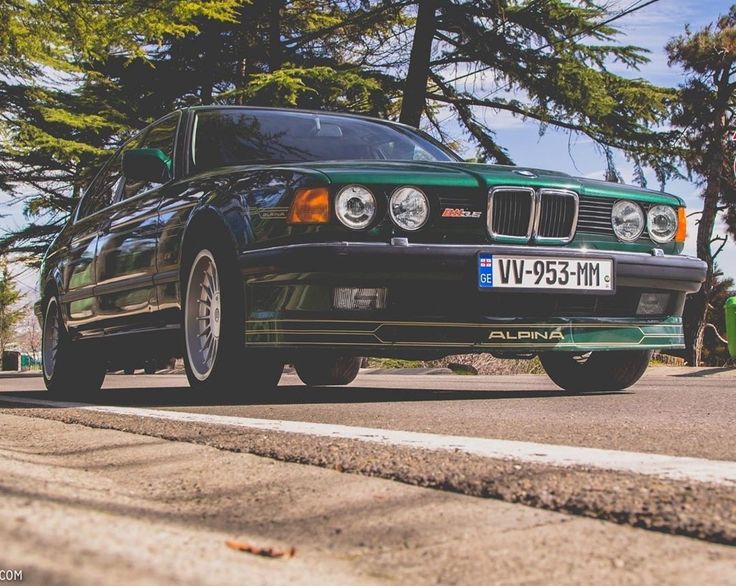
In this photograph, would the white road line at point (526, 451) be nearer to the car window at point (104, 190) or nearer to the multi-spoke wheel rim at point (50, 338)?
the car window at point (104, 190)

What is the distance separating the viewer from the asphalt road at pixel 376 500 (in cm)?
155

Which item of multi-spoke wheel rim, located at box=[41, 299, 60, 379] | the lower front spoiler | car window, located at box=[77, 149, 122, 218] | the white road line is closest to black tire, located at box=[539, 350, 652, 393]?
the lower front spoiler

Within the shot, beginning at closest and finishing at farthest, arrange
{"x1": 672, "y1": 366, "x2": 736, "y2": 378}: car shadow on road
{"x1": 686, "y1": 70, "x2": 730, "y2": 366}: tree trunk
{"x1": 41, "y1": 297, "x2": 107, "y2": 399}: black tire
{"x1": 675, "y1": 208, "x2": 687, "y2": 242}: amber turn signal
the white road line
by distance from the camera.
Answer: the white road line, {"x1": 675, "y1": 208, "x2": 687, "y2": 242}: amber turn signal, {"x1": 41, "y1": 297, "x2": 107, "y2": 399}: black tire, {"x1": 672, "y1": 366, "x2": 736, "y2": 378}: car shadow on road, {"x1": 686, "y1": 70, "x2": 730, "y2": 366}: tree trunk

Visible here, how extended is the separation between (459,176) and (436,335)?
74 centimetres

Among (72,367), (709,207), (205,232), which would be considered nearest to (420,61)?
(709,207)

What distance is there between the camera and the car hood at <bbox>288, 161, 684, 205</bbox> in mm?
4723

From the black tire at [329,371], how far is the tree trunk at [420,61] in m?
10.1

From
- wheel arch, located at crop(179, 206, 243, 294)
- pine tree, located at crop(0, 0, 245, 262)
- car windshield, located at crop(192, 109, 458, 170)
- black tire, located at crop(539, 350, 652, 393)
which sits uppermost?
pine tree, located at crop(0, 0, 245, 262)

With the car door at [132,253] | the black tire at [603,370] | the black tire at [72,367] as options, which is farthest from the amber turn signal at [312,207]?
the black tire at [72,367]

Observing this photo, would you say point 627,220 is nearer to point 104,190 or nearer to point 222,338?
point 222,338

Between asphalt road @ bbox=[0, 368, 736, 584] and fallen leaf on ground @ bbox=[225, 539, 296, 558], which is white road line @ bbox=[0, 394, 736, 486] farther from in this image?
fallen leaf on ground @ bbox=[225, 539, 296, 558]

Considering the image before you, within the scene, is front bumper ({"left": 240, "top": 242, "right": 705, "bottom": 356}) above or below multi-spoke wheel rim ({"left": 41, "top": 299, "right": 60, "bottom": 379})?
above

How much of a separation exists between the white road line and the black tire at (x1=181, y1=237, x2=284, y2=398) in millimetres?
904

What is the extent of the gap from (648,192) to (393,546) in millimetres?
4111
